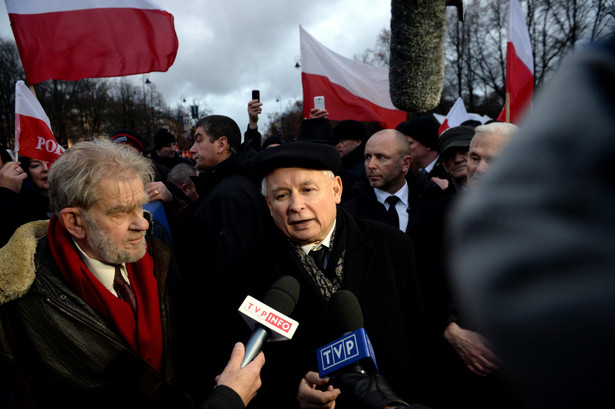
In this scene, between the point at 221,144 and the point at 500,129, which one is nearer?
the point at 500,129

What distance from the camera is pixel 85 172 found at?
80.4 inches

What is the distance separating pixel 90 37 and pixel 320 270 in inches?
140

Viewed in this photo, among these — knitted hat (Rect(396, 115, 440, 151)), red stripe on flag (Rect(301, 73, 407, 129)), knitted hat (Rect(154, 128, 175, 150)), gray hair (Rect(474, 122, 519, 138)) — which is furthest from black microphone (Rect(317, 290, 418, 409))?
knitted hat (Rect(154, 128, 175, 150))

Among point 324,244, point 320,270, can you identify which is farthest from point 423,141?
point 320,270

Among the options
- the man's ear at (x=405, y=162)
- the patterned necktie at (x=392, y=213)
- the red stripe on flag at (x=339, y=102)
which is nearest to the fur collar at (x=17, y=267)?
the patterned necktie at (x=392, y=213)

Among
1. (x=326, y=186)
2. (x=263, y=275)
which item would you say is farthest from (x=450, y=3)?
(x=263, y=275)

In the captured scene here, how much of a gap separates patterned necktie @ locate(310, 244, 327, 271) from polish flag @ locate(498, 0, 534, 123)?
3.73 meters

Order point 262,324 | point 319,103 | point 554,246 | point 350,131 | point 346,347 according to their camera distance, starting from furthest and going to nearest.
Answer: point 350,131 < point 319,103 < point 262,324 < point 346,347 < point 554,246

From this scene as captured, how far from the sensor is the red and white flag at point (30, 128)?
12.3 ft

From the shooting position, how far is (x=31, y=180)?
452 cm

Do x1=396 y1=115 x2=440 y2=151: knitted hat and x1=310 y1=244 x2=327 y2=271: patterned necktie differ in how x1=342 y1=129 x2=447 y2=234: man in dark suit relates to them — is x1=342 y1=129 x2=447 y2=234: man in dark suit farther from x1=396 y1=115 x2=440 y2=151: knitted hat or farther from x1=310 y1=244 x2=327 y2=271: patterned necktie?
x1=310 y1=244 x2=327 y2=271: patterned necktie

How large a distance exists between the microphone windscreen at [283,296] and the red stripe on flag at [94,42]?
3436 millimetres

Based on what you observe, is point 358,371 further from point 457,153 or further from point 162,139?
point 162,139

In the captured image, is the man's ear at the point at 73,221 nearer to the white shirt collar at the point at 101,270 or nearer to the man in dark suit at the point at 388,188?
the white shirt collar at the point at 101,270
